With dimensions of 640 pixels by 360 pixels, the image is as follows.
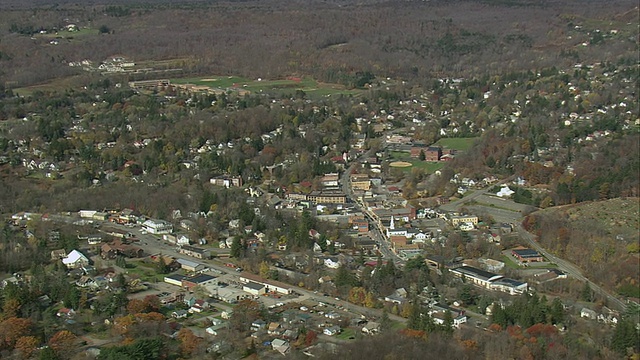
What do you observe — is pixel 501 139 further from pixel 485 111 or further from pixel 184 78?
pixel 184 78

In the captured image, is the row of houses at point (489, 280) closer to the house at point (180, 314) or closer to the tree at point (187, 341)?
the house at point (180, 314)

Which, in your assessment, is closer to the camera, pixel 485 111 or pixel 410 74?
pixel 485 111

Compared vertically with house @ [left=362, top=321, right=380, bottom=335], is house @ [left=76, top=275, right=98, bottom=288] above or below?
below

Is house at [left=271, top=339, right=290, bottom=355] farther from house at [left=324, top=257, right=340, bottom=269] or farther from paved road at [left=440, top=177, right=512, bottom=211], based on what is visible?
paved road at [left=440, top=177, right=512, bottom=211]

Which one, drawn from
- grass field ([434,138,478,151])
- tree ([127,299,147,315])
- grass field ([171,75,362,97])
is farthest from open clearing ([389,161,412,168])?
tree ([127,299,147,315])

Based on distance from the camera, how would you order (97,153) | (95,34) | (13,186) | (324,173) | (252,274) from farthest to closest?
(95,34)
(97,153)
(324,173)
(13,186)
(252,274)

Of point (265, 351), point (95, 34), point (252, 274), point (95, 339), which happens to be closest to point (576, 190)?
point (252, 274)

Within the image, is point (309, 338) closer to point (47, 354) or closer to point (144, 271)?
point (47, 354)

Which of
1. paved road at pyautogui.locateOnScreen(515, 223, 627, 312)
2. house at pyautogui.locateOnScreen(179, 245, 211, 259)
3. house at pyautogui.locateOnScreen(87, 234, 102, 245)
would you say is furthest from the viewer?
house at pyautogui.locateOnScreen(87, 234, 102, 245)
